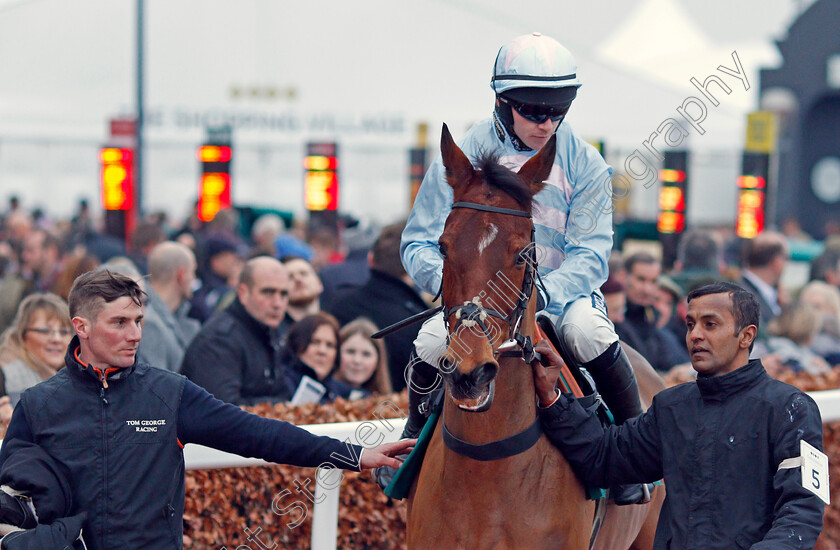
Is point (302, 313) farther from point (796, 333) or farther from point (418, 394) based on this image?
point (418, 394)

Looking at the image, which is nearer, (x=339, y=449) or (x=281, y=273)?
(x=339, y=449)

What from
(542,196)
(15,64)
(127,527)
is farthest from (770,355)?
(15,64)

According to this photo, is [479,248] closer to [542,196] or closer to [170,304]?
[542,196]

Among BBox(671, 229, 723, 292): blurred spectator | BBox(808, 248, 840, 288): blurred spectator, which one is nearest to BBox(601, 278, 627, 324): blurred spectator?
BBox(671, 229, 723, 292): blurred spectator

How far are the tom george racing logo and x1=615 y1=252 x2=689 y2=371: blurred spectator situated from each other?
4280 mm

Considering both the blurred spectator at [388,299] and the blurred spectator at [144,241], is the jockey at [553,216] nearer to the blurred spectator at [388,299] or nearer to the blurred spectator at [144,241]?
the blurred spectator at [388,299]

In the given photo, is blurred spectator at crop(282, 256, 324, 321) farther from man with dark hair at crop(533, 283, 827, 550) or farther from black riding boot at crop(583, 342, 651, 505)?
man with dark hair at crop(533, 283, 827, 550)

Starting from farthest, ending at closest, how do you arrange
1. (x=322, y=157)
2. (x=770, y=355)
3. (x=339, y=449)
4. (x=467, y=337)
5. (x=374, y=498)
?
1. (x=322, y=157)
2. (x=770, y=355)
3. (x=374, y=498)
4. (x=339, y=449)
5. (x=467, y=337)

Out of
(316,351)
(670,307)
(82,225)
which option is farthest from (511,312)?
(82,225)

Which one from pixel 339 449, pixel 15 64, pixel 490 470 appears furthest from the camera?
pixel 15 64

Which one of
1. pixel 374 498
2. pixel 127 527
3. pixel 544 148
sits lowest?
pixel 374 498

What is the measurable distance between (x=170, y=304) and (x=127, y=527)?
4.05 meters

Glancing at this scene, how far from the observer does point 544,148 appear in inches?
119

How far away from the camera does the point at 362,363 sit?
5.63 metres
